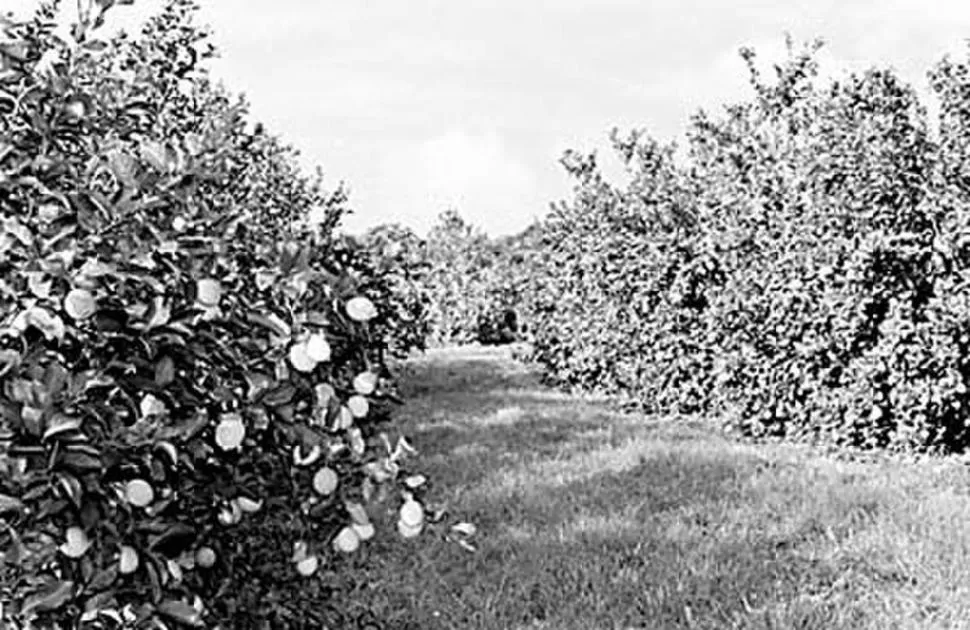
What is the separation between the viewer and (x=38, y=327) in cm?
175

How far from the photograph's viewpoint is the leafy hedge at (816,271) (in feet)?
24.6

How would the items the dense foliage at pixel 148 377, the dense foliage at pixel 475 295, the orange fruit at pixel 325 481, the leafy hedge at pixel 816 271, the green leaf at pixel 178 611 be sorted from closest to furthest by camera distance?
the dense foliage at pixel 148 377 < the green leaf at pixel 178 611 < the orange fruit at pixel 325 481 < the leafy hedge at pixel 816 271 < the dense foliage at pixel 475 295

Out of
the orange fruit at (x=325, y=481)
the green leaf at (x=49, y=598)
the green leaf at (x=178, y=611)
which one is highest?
the orange fruit at (x=325, y=481)

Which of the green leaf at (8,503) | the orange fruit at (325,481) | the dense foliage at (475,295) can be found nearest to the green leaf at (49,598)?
the green leaf at (8,503)

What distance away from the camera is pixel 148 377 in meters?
1.91

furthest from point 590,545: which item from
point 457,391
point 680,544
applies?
point 457,391

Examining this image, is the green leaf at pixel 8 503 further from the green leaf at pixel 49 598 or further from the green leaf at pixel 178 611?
the green leaf at pixel 178 611

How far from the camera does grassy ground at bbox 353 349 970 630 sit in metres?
3.97

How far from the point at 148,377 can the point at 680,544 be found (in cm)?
329

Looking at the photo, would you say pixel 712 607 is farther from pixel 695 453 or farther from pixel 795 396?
pixel 795 396

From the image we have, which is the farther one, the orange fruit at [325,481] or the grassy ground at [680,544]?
the grassy ground at [680,544]

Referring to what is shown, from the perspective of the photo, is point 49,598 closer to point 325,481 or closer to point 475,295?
point 325,481

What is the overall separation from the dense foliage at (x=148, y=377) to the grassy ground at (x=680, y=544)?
1.87 metres

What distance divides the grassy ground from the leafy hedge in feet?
2.40
